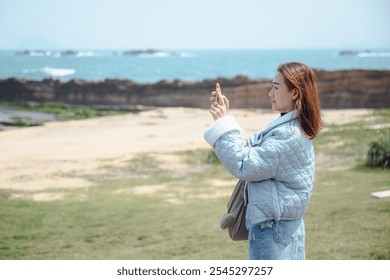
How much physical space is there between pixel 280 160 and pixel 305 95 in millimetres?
226

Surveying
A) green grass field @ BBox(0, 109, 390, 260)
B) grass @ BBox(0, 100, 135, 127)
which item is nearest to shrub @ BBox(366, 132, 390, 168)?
green grass field @ BBox(0, 109, 390, 260)

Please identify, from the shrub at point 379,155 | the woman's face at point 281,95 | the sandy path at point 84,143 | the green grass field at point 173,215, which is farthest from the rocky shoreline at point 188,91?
the woman's face at point 281,95

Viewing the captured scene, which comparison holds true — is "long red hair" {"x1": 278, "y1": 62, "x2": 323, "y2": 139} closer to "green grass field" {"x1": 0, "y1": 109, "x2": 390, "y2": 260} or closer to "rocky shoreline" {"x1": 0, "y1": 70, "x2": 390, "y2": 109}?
"green grass field" {"x1": 0, "y1": 109, "x2": 390, "y2": 260}

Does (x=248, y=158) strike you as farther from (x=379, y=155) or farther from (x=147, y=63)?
(x=147, y=63)

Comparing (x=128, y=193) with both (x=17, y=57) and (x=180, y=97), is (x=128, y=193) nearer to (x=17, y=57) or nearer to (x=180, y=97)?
(x=17, y=57)

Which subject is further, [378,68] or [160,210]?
[378,68]

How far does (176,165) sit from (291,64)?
23.9 feet

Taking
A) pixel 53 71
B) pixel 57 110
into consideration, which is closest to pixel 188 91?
pixel 57 110

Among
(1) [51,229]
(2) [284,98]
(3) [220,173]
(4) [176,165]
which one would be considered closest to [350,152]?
(3) [220,173]

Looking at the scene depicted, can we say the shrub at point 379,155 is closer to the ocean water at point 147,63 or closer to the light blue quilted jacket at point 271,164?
the ocean water at point 147,63

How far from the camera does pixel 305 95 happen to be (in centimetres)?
183

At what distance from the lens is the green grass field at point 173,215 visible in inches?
183

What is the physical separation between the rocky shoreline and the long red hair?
7791 millimetres

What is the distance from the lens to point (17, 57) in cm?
842
